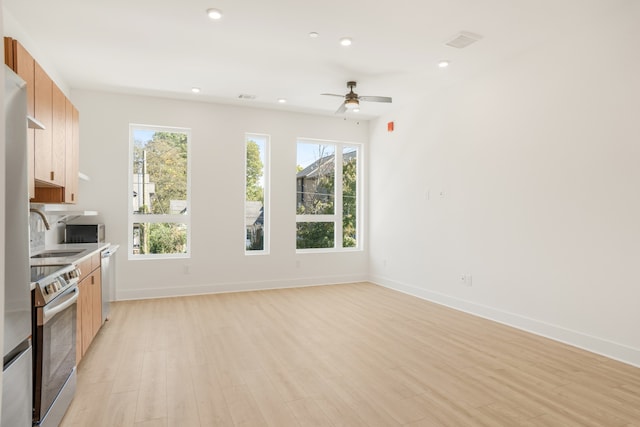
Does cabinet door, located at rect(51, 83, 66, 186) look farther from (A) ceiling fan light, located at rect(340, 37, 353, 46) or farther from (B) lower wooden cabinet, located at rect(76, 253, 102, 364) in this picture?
(A) ceiling fan light, located at rect(340, 37, 353, 46)

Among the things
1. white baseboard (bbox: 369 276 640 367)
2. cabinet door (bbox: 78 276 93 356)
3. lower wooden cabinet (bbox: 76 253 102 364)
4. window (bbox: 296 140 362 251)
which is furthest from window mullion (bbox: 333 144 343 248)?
cabinet door (bbox: 78 276 93 356)

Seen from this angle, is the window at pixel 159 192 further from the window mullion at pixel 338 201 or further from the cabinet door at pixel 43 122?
the cabinet door at pixel 43 122

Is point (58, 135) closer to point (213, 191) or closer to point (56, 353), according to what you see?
point (56, 353)

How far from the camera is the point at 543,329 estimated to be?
4.03 m

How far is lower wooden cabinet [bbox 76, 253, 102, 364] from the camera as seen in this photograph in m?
3.08

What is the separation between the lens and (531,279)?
13.7 feet

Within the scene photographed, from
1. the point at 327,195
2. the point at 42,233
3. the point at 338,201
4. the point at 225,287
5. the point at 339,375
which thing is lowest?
the point at 339,375

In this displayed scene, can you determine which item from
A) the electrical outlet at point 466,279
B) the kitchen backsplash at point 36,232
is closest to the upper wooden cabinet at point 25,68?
the kitchen backsplash at point 36,232

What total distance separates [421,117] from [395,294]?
2.70 metres

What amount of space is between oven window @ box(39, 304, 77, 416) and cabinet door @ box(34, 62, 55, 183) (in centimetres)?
100

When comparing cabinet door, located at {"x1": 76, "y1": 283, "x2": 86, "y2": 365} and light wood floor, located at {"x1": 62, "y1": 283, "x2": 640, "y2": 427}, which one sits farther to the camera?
cabinet door, located at {"x1": 76, "y1": 283, "x2": 86, "y2": 365}

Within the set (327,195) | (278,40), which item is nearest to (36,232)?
(278,40)

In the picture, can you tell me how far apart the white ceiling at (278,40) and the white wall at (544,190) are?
1.19 ft

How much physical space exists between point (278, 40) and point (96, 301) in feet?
10.2
